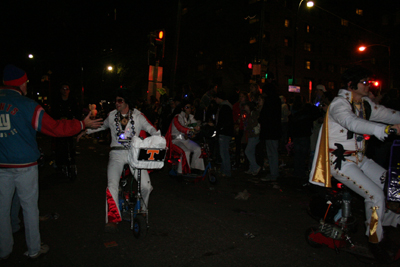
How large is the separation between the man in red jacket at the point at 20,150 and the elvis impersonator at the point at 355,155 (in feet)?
10.1

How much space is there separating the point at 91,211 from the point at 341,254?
4.11 m

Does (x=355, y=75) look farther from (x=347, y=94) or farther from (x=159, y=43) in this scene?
(x=159, y=43)

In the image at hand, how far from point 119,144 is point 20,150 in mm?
1634

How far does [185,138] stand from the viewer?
26.5 ft

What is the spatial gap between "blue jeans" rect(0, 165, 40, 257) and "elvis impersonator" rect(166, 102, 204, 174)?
4233mm

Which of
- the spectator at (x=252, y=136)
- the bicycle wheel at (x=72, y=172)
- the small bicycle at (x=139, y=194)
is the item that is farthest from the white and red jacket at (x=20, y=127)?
the spectator at (x=252, y=136)

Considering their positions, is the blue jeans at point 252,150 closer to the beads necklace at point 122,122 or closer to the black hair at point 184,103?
the black hair at point 184,103

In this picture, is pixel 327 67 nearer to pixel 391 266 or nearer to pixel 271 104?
pixel 271 104

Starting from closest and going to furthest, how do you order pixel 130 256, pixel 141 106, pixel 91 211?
pixel 130 256, pixel 91 211, pixel 141 106

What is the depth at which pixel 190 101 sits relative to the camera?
825 centimetres

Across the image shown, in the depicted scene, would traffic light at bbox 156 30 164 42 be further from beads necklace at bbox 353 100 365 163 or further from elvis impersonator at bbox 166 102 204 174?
beads necklace at bbox 353 100 365 163

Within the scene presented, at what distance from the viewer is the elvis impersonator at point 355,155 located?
3.39 m

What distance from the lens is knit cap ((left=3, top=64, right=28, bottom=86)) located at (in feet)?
11.8

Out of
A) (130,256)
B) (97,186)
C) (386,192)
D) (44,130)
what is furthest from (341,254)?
(97,186)
